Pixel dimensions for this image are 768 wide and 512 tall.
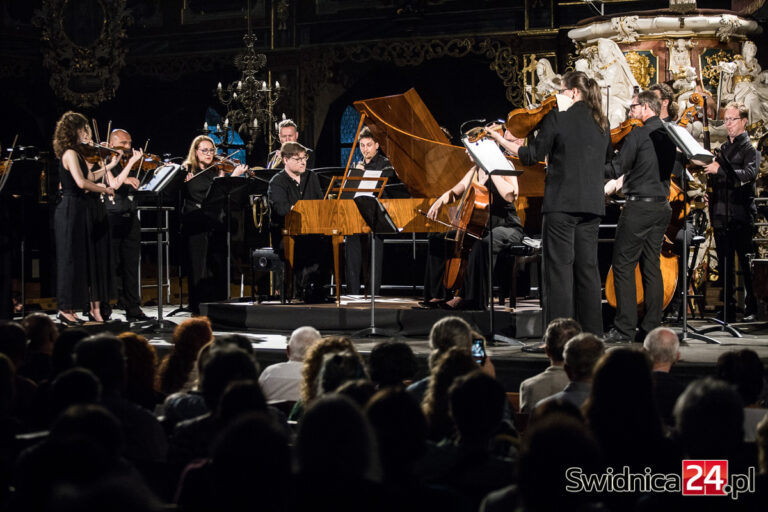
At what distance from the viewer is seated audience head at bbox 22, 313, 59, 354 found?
4.80m

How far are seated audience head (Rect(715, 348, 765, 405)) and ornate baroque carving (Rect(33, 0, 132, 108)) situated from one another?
475 inches

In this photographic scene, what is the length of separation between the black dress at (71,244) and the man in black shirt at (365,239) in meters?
2.47

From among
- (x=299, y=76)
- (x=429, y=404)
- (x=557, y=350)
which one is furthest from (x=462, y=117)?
(x=429, y=404)

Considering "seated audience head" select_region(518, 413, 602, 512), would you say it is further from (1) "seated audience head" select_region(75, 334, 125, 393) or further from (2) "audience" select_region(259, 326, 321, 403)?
(2) "audience" select_region(259, 326, 321, 403)

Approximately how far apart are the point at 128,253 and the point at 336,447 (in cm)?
752

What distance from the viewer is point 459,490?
2.72 metres

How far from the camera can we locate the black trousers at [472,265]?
24.4 ft

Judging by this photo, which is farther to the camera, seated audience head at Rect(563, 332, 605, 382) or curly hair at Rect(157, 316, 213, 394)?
curly hair at Rect(157, 316, 213, 394)

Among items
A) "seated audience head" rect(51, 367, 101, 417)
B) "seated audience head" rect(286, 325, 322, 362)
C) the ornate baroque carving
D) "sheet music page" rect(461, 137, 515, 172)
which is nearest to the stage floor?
"sheet music page" rect(461, 137, 515, 172)

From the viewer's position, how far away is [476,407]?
275 centimetres

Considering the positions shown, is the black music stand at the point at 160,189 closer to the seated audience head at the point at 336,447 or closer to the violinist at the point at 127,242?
the violinist at the point at 127,242

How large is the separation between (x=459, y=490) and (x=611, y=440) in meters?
0.52

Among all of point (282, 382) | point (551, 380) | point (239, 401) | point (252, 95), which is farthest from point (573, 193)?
point (252, 95)

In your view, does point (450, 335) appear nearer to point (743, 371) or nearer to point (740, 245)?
point (743, 371)
